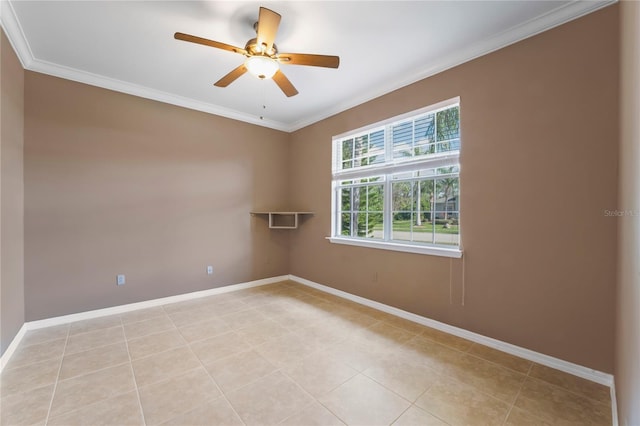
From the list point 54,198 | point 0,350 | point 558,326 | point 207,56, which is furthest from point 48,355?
point 558,326

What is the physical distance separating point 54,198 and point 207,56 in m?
2.32

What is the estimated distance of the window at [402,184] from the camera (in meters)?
2.84

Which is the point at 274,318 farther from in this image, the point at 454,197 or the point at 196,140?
the point at 196,140

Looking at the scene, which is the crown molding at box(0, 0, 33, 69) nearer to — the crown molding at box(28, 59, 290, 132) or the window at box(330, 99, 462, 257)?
the crown molding at box(28, 59, 290, 132)

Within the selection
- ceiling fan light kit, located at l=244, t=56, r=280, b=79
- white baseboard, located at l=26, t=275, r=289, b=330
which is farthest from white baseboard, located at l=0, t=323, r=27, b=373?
ceiling fan light kit, located at l=244, t=56, r=280, b=79

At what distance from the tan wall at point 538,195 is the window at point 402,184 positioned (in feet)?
0.51

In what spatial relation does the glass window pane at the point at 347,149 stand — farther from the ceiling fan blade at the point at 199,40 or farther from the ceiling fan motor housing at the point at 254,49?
the ceiling fan blade at the point at 199,40

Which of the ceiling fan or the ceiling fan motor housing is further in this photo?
the ceiling fan motor housing

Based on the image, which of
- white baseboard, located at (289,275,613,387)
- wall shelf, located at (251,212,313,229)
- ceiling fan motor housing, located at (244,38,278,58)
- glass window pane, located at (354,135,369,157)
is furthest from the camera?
wall shelf, located at (251,212,313,229)

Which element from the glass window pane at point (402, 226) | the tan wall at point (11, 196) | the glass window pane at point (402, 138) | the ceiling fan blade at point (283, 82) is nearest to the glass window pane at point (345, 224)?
the glass window pane at point (402, 226)

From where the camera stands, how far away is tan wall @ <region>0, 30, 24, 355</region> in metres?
2.22

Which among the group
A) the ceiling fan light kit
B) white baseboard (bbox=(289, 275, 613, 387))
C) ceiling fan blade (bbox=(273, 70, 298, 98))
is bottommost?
white baseboard (bbox=(289, 275, 613, 387))

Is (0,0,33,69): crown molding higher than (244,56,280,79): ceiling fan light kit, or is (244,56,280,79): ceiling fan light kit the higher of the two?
(0,0,33,69): crown molding

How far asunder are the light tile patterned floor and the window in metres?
1.06
